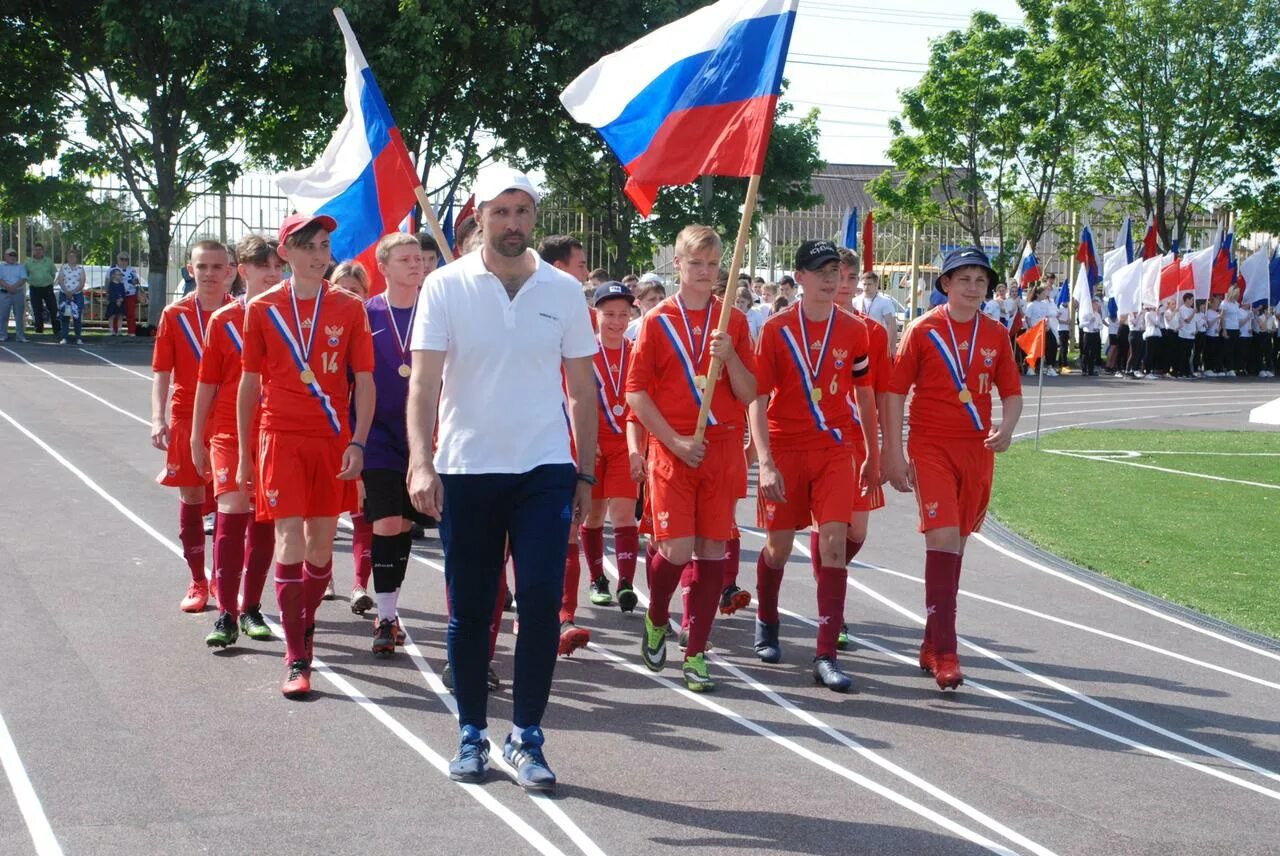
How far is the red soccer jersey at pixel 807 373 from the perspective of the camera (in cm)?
748

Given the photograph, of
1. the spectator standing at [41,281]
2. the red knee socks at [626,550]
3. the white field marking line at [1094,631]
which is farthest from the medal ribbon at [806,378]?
the spectator standing at [41,281]

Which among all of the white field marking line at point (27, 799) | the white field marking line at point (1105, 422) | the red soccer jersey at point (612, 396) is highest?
the red soccer jersey at point (612, 396)

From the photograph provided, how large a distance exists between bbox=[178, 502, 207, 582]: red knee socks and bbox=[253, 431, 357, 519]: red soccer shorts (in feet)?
5.57

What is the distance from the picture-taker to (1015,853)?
498cm

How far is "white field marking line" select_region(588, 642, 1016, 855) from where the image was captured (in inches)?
203

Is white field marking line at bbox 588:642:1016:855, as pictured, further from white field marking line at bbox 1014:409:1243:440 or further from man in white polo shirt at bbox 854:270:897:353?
white field marking line at bbox 1014:409:1243:440

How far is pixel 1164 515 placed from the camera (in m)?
13.6

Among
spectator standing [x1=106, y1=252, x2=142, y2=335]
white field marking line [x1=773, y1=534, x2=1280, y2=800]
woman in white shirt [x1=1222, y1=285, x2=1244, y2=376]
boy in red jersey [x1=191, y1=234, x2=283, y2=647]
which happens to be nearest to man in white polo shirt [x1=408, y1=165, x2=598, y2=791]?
boy in red jersey [x1=191, y1=234, x2=283, y2=647]

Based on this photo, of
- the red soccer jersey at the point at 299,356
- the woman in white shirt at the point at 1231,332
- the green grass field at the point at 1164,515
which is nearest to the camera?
the red soccer jersey at the point at 299,356

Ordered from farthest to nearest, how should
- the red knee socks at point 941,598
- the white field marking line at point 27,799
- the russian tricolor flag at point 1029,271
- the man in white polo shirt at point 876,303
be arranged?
the russian tricolor flag at point 1029,271
the man in white polo shirt at point 876,303
the red knee socks at point 941,598
the white field marking line at point 27,799

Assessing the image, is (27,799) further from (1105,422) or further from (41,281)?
(41,281)

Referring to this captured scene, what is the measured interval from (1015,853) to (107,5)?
30.4 meters

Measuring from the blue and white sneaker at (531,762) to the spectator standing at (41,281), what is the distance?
2853 centimetres

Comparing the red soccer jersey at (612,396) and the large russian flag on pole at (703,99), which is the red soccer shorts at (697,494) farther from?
the red soccer jersey at (612,396)
